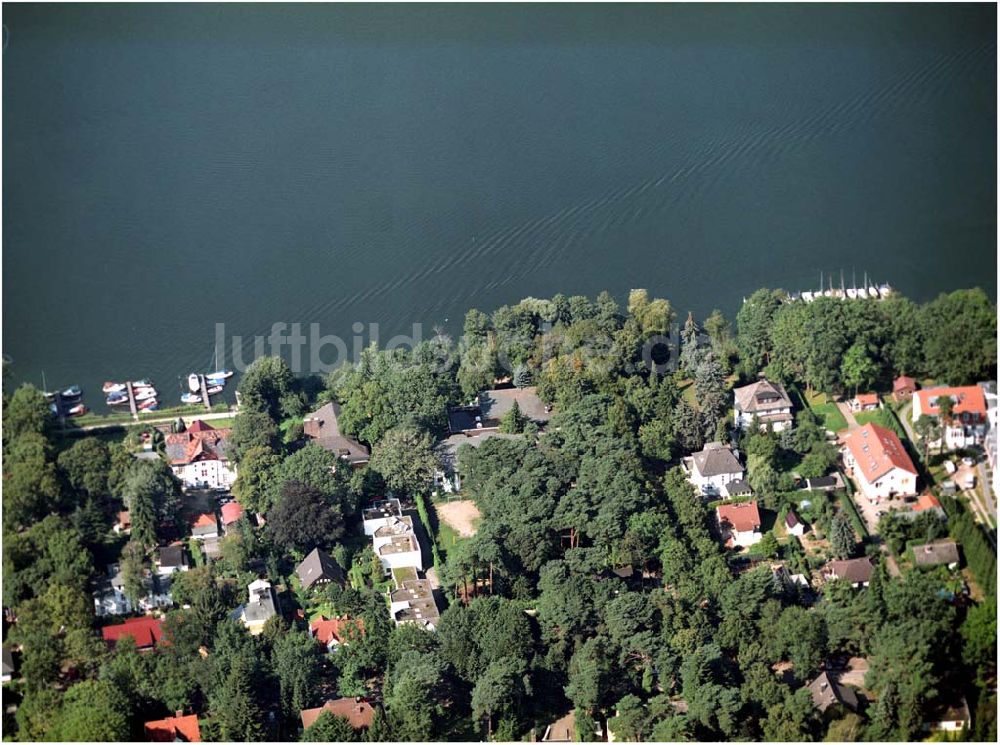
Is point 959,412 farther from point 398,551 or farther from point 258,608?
point 258,608

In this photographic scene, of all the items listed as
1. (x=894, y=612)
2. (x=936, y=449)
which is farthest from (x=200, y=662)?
(x=936, y=449)

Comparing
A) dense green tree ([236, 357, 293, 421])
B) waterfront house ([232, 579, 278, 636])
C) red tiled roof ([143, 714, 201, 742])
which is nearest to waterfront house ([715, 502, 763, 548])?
waterfront house ([232, 579, 278, 636])

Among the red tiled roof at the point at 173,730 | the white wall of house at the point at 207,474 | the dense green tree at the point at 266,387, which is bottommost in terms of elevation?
the red tiled roof at the point at 173,730

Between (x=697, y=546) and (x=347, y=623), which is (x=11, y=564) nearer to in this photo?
(x=347, y=623)

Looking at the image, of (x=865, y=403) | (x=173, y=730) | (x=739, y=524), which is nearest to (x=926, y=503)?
(x=865, y=403)

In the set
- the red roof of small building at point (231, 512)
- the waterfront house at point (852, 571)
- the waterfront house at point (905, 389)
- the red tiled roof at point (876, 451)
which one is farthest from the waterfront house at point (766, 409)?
the red roof of small building at point (231, 512)

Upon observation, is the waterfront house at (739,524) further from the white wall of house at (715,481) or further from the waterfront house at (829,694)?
the waterfront house at (829,694)
